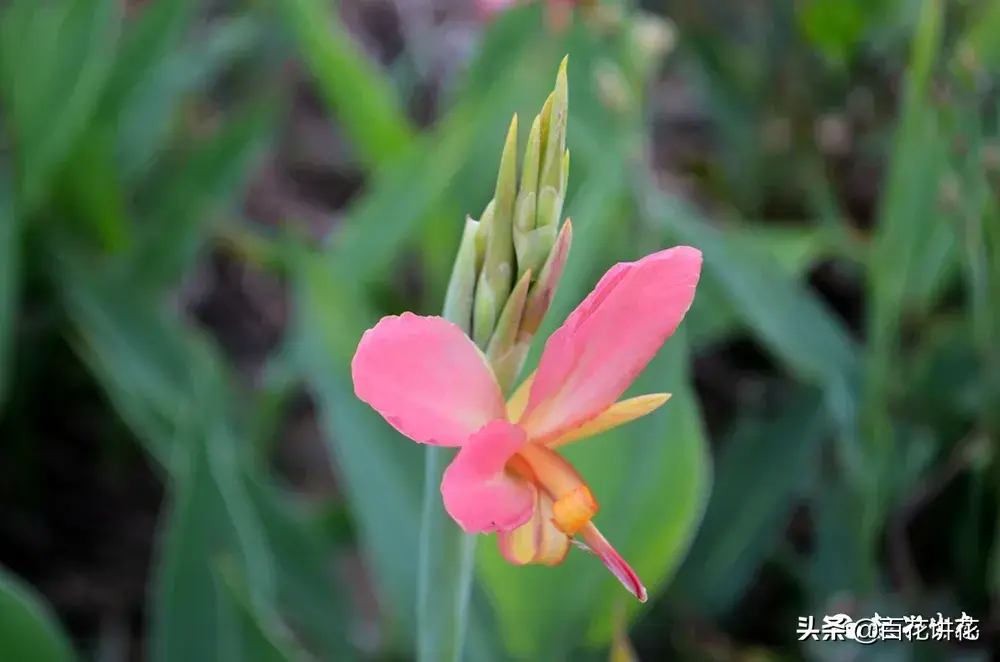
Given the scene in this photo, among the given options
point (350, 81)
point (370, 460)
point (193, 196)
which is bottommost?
point (370, 460)

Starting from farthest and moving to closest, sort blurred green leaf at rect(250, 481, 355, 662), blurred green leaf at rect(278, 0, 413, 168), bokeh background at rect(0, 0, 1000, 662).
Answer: blurred green leaf at rect(278, 0, 413, 168)
blurred green leaf at rect(250, 481, 355, 662)
bokeh background at rect(0, 0, 1000, 662)

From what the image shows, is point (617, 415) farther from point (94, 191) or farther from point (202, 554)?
point (94, 191)

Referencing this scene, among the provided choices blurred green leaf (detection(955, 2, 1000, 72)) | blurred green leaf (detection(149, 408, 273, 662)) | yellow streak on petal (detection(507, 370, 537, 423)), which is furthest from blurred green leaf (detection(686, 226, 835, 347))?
yellow streak on petal (detection(507, 370, 537, 423))

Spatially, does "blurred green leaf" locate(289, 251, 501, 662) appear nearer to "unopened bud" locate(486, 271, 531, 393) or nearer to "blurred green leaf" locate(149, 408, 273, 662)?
"blurred green leaf" locate(149, 408, 273, 662)

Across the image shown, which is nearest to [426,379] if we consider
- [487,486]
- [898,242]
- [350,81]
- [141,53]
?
[487,486]

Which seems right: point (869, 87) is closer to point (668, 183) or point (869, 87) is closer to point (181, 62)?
point (668, 183)

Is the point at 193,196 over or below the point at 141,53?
below

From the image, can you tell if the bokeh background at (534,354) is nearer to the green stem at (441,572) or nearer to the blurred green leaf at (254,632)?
the blurred green leaf at (254,632)
